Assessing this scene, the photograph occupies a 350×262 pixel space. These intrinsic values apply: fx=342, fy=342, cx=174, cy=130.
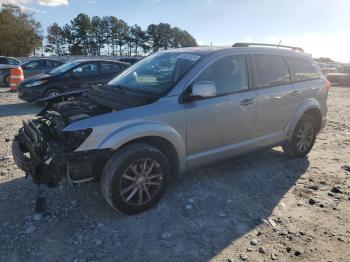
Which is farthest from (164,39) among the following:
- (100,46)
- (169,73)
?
(169,73)

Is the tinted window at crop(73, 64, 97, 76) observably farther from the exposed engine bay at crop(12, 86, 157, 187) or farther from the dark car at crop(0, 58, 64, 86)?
the exposed engine bay at crop(12, 86, 157, 187)

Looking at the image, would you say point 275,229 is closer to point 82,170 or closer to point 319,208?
point 319,208

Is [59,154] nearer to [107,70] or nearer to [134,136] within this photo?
[134,136]

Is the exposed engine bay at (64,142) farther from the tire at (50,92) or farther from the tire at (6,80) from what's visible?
the tire at (6,80)

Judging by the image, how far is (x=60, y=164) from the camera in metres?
3.39

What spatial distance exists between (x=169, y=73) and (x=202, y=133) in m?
0.88

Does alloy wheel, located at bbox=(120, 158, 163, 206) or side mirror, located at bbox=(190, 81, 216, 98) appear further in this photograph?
side mirror, located at bbox=(190, 81, 216, 98)

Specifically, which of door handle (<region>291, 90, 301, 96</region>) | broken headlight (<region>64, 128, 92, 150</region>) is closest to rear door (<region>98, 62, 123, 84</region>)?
door handle (<region>291, 90, 301, 96</region>)

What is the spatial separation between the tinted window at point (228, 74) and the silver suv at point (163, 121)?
0.04ft

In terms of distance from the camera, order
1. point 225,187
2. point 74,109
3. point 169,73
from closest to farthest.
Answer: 1. point 74,109
2. point 169,73
3. point 225,187

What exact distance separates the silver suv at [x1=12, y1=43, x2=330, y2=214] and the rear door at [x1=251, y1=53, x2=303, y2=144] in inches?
0.6

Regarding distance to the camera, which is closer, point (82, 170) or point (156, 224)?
point (82, 170)

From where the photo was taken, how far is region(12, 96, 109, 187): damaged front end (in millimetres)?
3422

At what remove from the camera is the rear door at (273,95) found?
16.0 ft
